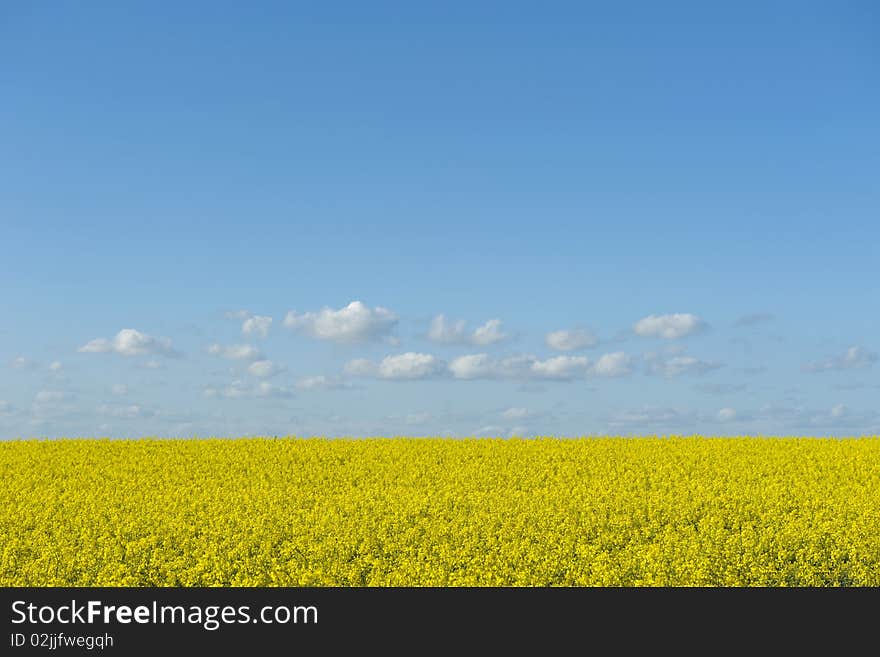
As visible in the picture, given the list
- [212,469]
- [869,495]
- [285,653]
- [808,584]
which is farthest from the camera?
[212,469]

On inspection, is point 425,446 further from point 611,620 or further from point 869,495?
point 611,620

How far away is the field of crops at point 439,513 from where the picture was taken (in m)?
10.4

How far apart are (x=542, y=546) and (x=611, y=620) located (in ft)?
7.48

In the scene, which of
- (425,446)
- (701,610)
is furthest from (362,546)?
(425,446)

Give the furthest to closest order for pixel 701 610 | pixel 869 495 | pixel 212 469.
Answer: pixel 212 469, pixel 869 495, pixel 701 610

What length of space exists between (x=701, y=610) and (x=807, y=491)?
8.95 meters

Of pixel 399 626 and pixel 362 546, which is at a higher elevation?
pixel 362 546

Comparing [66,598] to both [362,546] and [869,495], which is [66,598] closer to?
[362,546]

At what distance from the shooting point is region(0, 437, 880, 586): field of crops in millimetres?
10352

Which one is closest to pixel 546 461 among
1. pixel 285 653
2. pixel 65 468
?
pixel 65 468

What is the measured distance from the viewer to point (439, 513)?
43.9 feet

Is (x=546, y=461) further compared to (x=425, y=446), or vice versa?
(x=425, y=446)

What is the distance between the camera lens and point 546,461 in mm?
20578

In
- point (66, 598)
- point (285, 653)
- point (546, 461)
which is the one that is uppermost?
point (546, 461)
